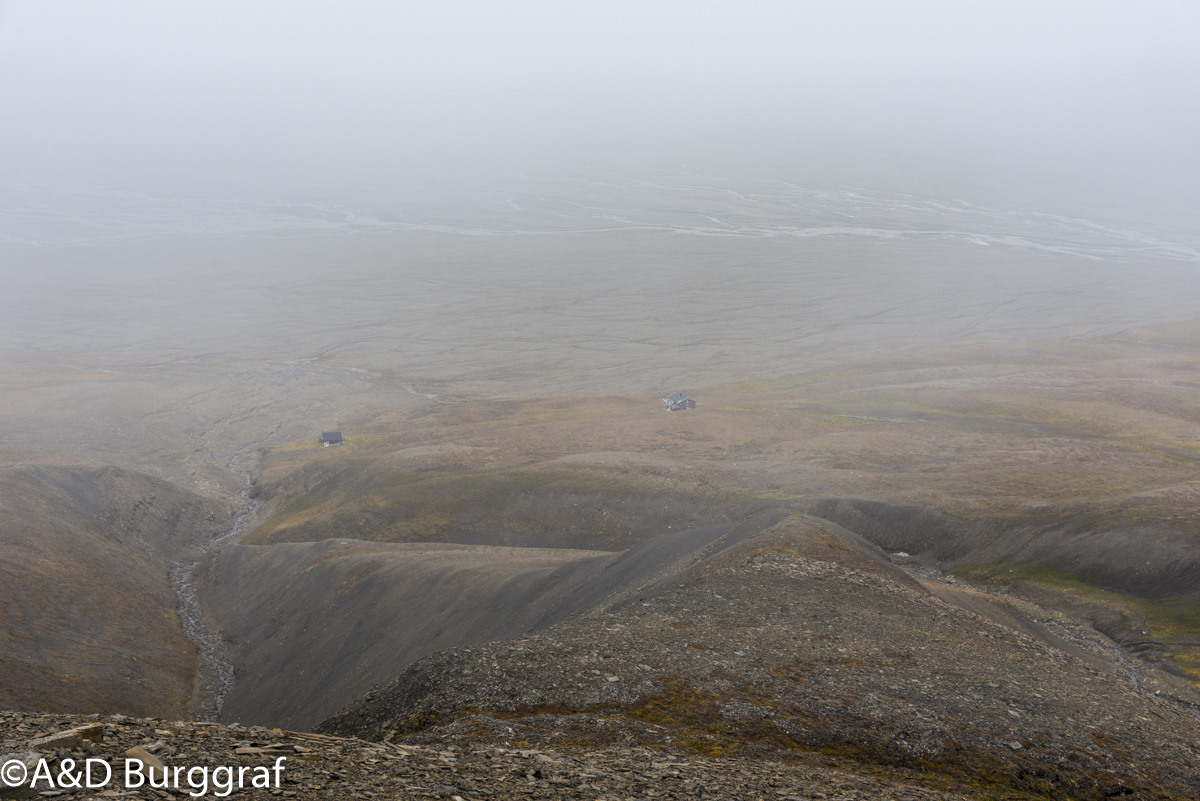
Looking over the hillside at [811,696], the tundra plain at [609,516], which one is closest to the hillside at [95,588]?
the tundra plain at [609,516]

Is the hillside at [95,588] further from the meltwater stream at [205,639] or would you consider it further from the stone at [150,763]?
the stone at [150,763]

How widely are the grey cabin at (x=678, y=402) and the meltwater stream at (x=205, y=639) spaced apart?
3166 cm

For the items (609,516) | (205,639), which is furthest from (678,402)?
(205,639)

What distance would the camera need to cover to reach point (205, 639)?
35.6 meters

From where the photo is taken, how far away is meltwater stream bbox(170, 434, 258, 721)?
3023cm

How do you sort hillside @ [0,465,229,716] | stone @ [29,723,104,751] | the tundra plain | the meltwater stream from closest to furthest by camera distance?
stone @ [29,723,104,751], the tundra plain, hillside @ [0,465,229,716], the meltwater stream

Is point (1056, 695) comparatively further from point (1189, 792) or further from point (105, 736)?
point (105, 736)

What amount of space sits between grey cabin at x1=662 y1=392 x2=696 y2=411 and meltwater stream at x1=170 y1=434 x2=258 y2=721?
104ft

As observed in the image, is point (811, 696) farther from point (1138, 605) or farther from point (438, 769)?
point (1138, 605)

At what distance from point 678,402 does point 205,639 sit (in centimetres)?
3998

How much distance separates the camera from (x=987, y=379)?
239 feet

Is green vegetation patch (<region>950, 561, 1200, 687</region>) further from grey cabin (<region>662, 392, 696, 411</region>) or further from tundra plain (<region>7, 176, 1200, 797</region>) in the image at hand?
grey cabin (<region>662, 392, 696, 411</region>)

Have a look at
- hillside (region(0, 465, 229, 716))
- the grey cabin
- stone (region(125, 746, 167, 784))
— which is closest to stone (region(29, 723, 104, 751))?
stone (region(125, 746, 167, 784))

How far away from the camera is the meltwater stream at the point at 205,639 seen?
30.2 m
